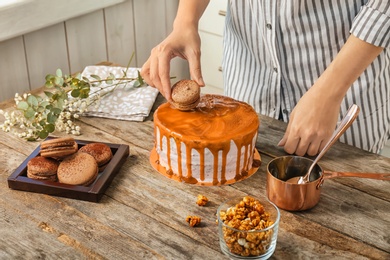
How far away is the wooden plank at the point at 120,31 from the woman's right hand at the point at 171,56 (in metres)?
0.97

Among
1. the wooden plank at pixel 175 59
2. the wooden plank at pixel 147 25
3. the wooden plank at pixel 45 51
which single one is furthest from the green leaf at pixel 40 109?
the wooden plank at pixel 175 59

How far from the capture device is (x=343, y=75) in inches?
55.1

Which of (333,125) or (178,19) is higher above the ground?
(178,19)

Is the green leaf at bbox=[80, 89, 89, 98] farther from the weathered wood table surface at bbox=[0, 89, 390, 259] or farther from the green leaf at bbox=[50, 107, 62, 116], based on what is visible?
the weathered wood table surface at bbox=[0, 89, 390, 259]

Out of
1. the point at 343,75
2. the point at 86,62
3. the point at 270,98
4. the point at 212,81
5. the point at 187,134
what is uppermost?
the point at 343,75

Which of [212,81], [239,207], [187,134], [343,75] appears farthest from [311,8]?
[212,81]

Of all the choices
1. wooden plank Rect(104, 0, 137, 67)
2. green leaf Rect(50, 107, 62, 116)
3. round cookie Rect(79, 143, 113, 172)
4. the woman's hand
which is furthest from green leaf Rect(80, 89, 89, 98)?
wooden plank Rect(104, 0, 137, 67)

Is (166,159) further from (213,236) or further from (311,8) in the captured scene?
(311,8)

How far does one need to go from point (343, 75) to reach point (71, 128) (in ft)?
2.49

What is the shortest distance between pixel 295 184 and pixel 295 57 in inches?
22.3

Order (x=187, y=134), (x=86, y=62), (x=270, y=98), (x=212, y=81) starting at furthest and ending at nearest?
1. (x=212, y=81)
2. (x=86, y=62)
3. (x=270, y=98)
4. (x=187, y=134)

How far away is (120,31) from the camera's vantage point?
102 inches

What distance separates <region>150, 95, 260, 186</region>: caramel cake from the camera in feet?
4.43

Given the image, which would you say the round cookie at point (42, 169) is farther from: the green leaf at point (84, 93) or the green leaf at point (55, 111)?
Answer: the green leaf at point (84, 93)
